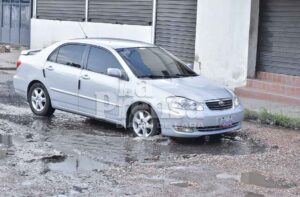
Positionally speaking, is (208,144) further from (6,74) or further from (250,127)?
(6,74)

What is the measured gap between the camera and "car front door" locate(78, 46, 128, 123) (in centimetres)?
991

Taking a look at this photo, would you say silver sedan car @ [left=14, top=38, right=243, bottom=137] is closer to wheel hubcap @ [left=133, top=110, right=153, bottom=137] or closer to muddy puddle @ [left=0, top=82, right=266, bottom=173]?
wheel hubcap @ [left=133, top=110, right=153, bottom=137]

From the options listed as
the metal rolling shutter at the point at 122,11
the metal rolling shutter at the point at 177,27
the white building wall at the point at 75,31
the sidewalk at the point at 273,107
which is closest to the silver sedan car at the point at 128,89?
the sidewalk at the point at 273,107

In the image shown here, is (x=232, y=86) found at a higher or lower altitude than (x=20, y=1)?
lower

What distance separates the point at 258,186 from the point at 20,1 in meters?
21.5

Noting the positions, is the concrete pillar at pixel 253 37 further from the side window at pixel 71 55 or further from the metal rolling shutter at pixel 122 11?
the side window at pixel 71 55

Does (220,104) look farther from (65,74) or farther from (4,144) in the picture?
(4,144)

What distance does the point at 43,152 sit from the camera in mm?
8453

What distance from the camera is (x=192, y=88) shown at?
9.58 metres

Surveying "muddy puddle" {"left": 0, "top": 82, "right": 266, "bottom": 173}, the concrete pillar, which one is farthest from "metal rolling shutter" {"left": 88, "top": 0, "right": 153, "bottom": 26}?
"muddy puddle" {"left": 0, "top": 82, "right": 266, "bottom": 173}

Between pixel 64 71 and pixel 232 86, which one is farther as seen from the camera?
pixel 232 86

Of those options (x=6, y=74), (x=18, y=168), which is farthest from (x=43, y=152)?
(x=6, y=74)

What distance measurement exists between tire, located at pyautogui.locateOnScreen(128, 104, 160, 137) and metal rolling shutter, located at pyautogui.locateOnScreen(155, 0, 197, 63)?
7.78 metres

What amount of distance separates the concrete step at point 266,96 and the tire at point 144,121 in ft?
17.2
